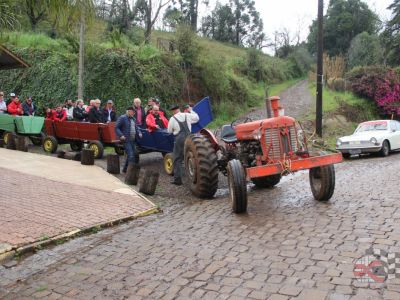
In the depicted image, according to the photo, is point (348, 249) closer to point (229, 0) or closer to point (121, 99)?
point (121, 99)

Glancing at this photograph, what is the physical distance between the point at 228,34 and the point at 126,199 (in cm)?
6082

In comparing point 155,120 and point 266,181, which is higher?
point 155,120

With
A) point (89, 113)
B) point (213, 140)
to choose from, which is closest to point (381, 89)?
point (89, 113)

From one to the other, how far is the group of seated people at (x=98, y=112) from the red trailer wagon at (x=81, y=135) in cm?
40

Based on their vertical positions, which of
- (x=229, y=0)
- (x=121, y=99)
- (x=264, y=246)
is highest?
(x=229, y=0)

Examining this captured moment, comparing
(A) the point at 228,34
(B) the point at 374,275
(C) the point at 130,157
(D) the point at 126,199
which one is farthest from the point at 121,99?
(A) the point at 228,34

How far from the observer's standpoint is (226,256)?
595cm

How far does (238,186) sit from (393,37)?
3812cm

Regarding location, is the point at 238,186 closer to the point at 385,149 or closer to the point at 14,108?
the point at 385,149

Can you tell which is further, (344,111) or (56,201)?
(344,111)

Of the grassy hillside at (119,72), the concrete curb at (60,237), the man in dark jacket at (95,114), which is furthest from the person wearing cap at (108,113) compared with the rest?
the concrete curb at (60,237)

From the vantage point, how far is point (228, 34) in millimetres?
67312

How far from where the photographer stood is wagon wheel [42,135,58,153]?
1538 centimetres

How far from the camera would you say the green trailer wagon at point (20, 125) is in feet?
52.1
